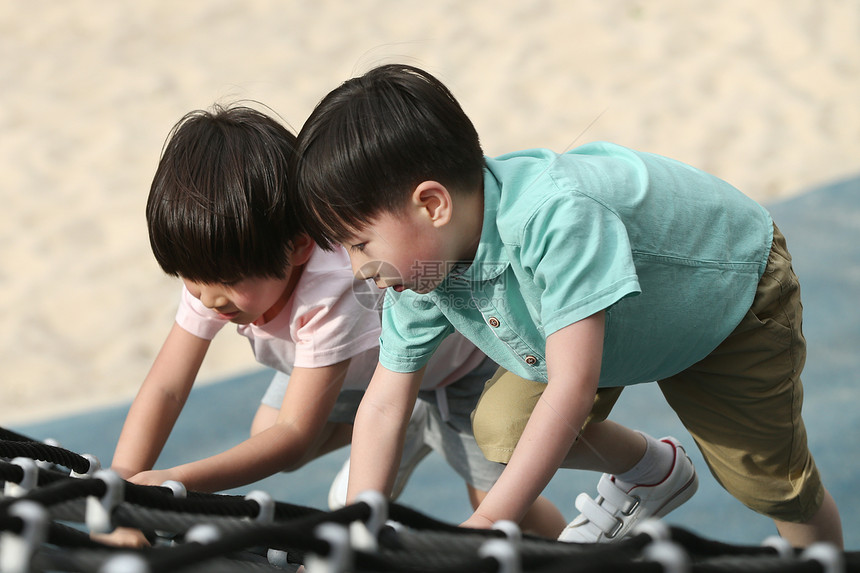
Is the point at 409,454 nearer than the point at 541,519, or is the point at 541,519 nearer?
the point at 541,519

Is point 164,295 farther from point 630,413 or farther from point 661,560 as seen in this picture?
point 661,560

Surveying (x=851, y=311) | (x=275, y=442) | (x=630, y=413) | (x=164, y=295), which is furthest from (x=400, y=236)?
(x=164, y=295)

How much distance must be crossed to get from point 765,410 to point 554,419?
0.40 meters

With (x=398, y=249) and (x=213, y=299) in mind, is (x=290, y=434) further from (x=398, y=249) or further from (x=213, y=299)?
(x=398, y=249)

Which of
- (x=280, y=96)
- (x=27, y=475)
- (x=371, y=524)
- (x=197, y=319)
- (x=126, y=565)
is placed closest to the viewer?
(x=126, y=565)

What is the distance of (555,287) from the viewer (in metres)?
0.88

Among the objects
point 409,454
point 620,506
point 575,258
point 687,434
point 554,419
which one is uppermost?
point 575,258

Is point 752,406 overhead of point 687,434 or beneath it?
overhead

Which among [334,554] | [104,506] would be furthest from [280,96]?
[334,554]

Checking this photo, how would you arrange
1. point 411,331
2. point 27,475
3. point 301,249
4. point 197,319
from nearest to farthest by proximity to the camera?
point 27,475
point 411,331
point 301,249
point 197,319

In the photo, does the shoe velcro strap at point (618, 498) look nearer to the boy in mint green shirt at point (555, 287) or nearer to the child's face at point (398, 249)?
the boy in mint green shirt at point (555, 287)

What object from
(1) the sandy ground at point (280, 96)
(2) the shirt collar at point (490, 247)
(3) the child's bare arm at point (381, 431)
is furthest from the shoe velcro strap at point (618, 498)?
(1) the sandy ground at point (280, 96)

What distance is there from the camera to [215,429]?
200 cm

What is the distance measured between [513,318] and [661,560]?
459 millimetres
